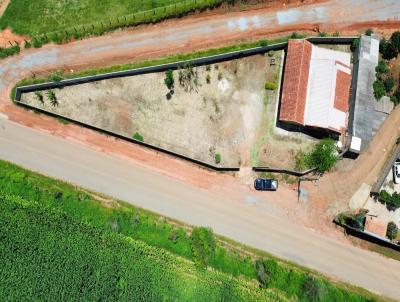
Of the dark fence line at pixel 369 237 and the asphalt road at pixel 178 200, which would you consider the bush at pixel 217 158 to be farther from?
the dark fence line at pixel 369 237

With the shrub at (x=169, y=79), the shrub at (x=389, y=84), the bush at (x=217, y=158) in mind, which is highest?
the shrub at (x=389, y=84)

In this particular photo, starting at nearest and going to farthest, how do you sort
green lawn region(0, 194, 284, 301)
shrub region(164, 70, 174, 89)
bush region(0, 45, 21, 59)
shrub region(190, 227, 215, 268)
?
green lawn region(0, 194, 284, 301)
shrub region(190, 227, 215, 268)
bush region(0, 45, 21, 59)
shrub region(164, 70, 174, 89)

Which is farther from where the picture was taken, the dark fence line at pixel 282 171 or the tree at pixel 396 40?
the tree at pixel 396 40

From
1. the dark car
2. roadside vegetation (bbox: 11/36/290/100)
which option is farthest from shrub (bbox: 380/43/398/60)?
the dark car

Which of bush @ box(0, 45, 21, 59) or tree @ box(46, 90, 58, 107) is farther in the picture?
bush @ box(0, 45, 21, 59)

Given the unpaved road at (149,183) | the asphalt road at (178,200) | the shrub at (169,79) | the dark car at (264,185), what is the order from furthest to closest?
the shrub at (169,79), the dark car at (264,185), the unpaved road at (149,183), the asphalt road at (178,200)

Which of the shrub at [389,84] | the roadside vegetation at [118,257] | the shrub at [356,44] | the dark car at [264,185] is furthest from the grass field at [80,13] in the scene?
the shrub at [389,84]

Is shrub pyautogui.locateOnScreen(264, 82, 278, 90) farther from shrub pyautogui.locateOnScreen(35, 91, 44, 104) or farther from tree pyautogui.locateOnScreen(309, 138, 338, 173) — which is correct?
shrub pyautogui.locateOnScreen(35, 91, 44, 104)

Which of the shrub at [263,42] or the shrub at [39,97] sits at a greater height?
the shrub at [263,42]
